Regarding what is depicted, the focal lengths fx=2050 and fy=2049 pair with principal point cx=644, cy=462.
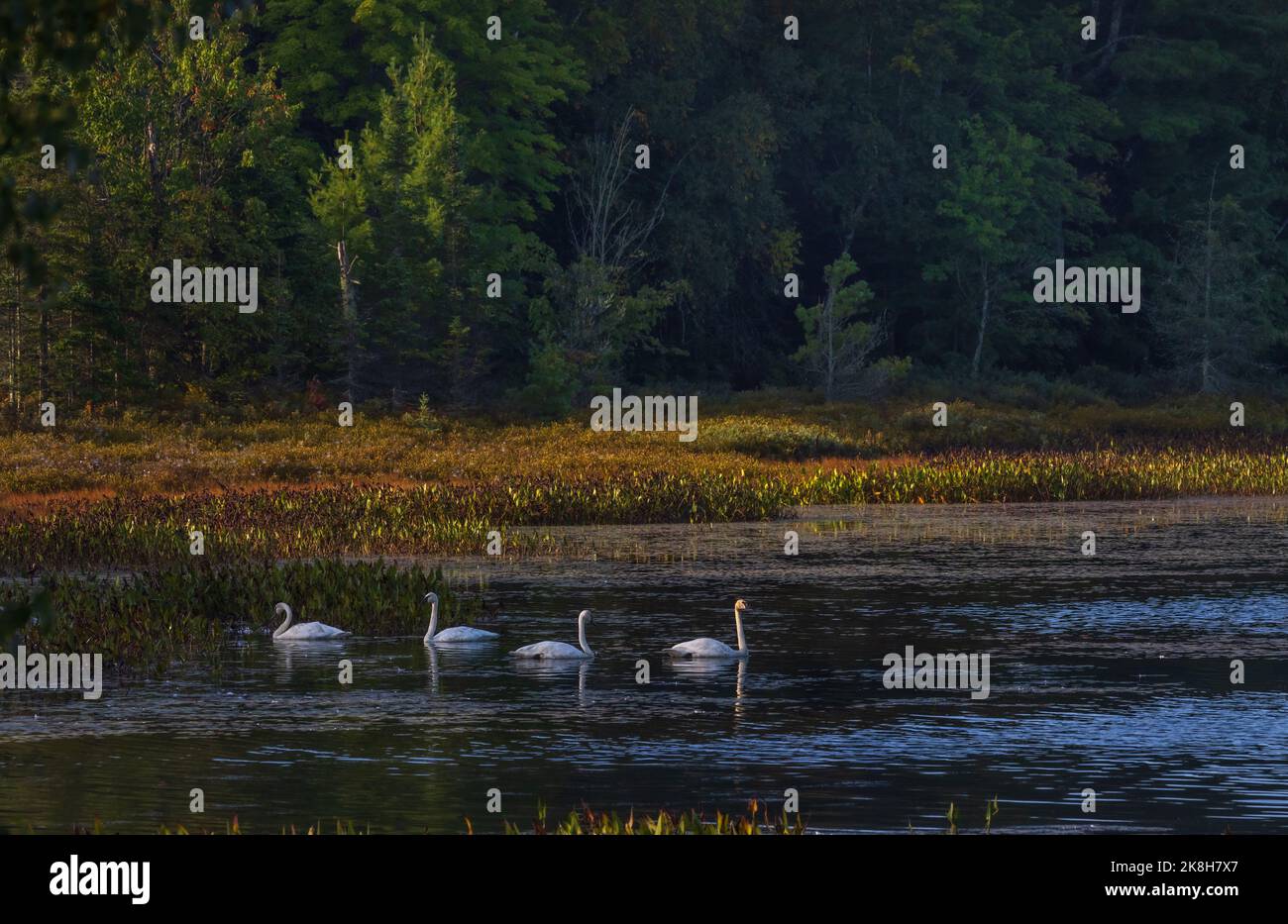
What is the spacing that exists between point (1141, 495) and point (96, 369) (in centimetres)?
2189

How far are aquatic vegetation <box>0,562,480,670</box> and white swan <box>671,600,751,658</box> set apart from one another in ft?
10.8

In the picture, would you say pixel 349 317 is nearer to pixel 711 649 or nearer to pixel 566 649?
pixel 566 649

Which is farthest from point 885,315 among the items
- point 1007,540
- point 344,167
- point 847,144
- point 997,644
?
point 997,644

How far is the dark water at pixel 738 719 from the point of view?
495 inches

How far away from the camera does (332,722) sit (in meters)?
15.4

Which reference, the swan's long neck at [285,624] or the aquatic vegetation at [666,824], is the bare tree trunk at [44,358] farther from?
the aquatic vegetation at [666,824]

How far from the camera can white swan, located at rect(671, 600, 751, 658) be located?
60.7ft

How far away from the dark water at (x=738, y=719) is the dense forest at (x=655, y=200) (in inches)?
862

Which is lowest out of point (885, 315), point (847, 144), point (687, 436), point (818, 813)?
point (818, 813)

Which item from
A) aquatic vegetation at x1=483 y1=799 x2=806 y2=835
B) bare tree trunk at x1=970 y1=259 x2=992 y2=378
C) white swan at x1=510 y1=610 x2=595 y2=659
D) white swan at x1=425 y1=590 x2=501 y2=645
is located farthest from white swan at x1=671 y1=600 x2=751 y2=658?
bare tree trunk at x1=970 y1=259 x2=992 y2=378

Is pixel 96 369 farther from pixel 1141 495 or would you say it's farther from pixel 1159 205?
pixel 1159 205

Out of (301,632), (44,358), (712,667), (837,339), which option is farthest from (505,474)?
(837,339)

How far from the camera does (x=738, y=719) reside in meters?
15.7

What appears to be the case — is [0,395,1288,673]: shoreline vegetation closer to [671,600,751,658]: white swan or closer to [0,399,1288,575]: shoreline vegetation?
[0,399,1288,575]: shoreline vegetation
